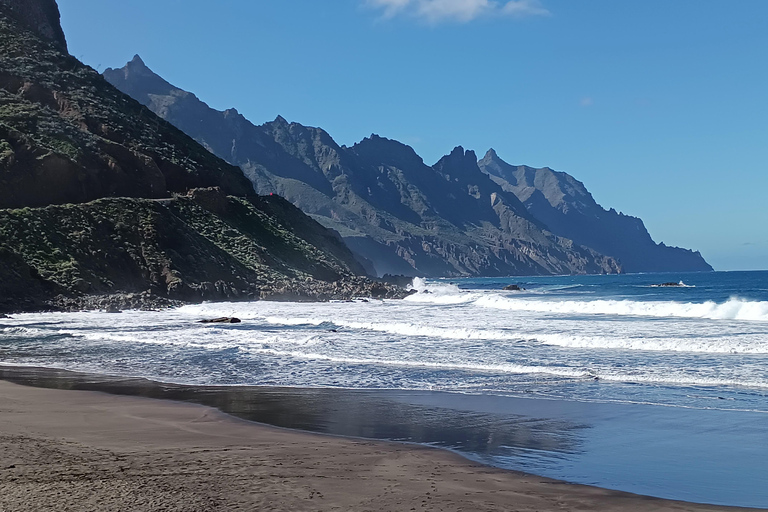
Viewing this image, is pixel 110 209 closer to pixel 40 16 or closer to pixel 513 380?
pixel 40 16

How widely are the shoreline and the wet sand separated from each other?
0.01 m

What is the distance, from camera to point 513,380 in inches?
567

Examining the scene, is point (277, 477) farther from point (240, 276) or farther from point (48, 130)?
point (48, 130)

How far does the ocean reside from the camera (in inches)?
322

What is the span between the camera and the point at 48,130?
55.4 m

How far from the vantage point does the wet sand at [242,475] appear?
19.7 ft

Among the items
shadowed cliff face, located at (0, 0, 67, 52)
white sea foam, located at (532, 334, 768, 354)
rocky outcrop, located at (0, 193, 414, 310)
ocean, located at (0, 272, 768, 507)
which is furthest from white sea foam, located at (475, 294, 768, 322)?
shadowed cliff face, located at (0, 0, 67, 52)

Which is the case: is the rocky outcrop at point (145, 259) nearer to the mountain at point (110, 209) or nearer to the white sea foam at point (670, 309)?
the mountain at point (110, 209)

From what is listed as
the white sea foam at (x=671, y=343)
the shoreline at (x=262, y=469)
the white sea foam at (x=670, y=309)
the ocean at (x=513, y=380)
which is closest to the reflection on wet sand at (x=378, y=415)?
the ocean at (x=513, y=380)

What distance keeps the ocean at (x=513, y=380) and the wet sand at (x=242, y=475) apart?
720mm

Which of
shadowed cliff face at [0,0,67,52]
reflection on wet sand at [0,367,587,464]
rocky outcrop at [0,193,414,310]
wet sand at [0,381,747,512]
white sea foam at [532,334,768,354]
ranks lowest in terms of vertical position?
reflection on wet sand at [0,367,587,464]

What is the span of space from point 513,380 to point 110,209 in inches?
1792

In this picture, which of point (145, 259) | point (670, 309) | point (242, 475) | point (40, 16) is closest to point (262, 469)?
point (242, 475)

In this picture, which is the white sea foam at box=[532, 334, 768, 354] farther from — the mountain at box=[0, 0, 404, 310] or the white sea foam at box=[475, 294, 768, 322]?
the mountain at box=[0, 0, 404, 310]
